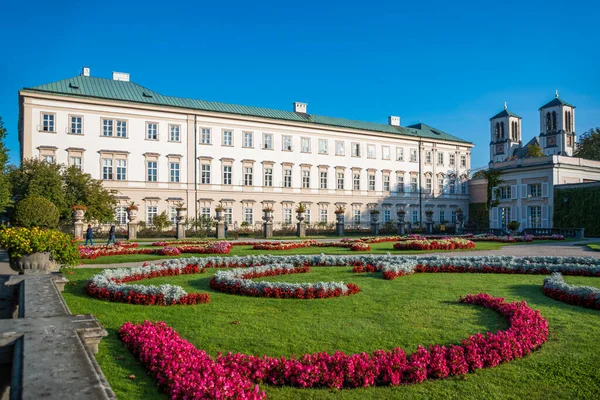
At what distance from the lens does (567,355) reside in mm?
5684

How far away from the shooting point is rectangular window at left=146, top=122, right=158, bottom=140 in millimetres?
41812

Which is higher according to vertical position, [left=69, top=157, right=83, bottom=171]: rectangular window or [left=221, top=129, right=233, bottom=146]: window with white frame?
[left=221, top=129, right=233, bottom=146]: window with white frame

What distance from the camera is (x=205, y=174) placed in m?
44.2

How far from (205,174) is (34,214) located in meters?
20.7

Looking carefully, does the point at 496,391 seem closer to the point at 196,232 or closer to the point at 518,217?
the point at 196,232

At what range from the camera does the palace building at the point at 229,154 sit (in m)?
38.7

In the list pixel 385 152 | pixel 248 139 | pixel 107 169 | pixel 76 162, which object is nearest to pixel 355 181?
pixel 385 152

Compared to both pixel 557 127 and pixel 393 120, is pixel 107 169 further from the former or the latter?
pixel 557 127

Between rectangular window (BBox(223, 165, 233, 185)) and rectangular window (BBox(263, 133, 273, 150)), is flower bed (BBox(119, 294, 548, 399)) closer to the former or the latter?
rectangular window (BBox(223, 165, 233, 185))

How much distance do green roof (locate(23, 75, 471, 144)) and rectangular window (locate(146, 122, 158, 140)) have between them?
5.95ft

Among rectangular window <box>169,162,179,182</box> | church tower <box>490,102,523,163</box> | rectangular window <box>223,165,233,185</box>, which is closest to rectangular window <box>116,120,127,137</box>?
rectangular window <box>169,162,179,182</box>

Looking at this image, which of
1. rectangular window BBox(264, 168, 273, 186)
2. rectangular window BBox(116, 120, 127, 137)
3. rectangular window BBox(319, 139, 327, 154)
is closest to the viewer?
rectangular window BBox(116, 120, 127, 137)

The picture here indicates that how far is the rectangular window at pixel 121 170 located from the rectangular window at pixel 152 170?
1926mm

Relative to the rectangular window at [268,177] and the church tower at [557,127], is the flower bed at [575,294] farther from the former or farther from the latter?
the church tower at [557,127]
